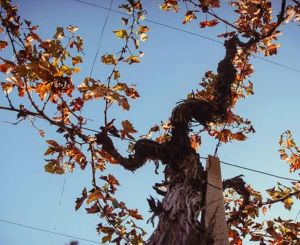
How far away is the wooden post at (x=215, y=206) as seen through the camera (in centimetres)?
239

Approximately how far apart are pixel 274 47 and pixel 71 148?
339cm

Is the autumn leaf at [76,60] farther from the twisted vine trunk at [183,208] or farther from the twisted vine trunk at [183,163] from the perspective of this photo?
the twisted vine trunk at [183,208]

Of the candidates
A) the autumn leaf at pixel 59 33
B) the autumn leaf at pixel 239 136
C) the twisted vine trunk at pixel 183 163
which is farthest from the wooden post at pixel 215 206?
the autumn leaf at pixel 59 33

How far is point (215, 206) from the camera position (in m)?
2.63

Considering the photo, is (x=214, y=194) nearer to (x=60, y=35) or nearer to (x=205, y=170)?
(x=205, y=170)

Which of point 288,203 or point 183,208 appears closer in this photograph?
point 183,208

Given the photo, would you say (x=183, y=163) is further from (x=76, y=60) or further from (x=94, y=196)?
(x=76, y=60)

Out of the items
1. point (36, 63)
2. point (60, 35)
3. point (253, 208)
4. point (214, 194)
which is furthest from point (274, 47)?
point (36, 63)

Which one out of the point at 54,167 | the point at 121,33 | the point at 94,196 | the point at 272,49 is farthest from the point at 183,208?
the point at 272,49

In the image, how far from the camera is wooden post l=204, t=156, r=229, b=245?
7.84 ft

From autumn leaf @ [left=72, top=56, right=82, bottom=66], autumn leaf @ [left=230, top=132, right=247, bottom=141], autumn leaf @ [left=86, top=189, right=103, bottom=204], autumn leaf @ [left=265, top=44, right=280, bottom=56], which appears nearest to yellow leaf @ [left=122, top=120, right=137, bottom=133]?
autumn leaf @ [left=86, top=189, right=103, bottom=204]

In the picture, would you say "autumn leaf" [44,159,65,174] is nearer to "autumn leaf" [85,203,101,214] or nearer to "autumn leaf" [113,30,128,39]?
"autumn leaf" [85,203,101,214]

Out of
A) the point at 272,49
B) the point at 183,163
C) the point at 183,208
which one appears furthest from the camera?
the point at 272,49

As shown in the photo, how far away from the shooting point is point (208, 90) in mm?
4391
